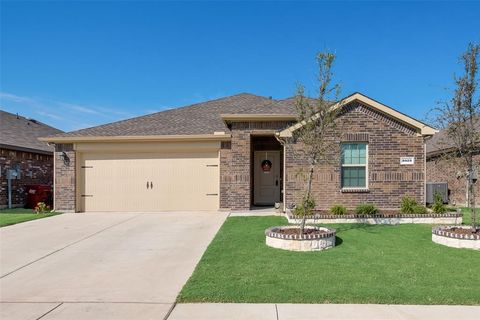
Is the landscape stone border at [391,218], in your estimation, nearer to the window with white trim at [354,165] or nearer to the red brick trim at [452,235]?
the window with white trim at [354,165]

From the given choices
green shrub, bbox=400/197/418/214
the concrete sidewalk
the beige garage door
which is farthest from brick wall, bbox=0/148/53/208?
green shrub, bbox=400/197/418/214

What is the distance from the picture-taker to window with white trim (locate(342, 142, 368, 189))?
12.5 meters

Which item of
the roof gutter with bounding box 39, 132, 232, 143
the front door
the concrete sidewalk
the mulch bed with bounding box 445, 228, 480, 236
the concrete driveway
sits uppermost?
the roof gutter with bounding box 39, 132, 232, 143

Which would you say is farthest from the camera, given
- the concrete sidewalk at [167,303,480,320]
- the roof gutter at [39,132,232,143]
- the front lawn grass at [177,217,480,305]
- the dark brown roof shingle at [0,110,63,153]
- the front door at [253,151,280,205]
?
the dark brown roof shingle at [0,110,63,153]

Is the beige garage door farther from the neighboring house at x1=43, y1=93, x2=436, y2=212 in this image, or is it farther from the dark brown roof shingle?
the dark brown roof shingle

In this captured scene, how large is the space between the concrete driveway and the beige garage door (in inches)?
103

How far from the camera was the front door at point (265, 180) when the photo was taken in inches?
617

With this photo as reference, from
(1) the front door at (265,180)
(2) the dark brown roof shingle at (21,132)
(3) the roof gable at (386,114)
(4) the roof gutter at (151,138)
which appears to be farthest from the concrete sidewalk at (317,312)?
(2) the dark brown roof shingle at (21,132)

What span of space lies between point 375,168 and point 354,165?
0.68m

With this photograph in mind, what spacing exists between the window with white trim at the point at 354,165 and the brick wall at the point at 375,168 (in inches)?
7.7

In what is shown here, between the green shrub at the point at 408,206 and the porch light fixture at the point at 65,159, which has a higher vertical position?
the porch light fixture at the point at 65,159

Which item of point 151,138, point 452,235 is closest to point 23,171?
point 151,138

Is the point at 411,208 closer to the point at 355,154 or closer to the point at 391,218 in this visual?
the point at 391,218

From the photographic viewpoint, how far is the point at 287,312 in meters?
4.59
